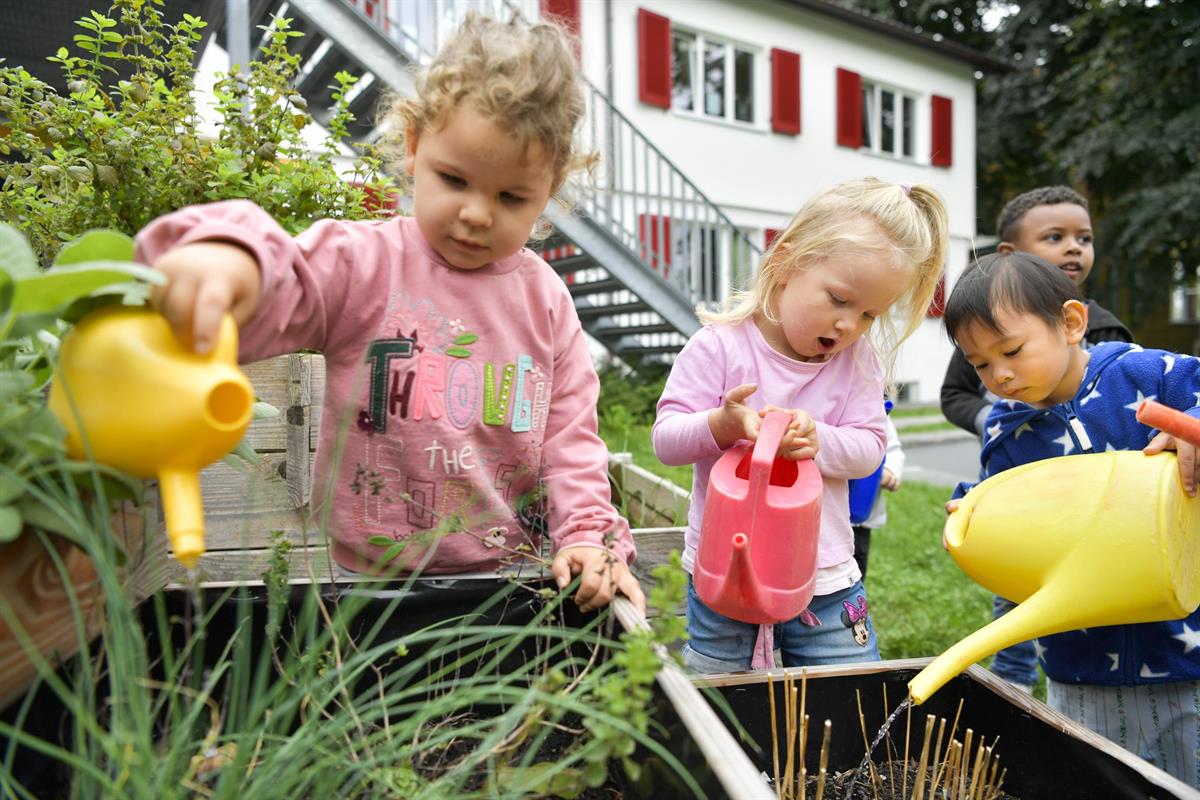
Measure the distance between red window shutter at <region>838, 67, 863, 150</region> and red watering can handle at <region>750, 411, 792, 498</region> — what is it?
38.3 ft

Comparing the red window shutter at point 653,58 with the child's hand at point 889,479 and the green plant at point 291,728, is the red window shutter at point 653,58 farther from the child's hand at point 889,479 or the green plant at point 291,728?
the green plant at point 291,728

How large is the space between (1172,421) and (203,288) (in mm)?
1092

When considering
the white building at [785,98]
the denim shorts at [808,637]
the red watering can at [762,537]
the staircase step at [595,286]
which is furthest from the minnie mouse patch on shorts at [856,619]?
the white building at [785,98]

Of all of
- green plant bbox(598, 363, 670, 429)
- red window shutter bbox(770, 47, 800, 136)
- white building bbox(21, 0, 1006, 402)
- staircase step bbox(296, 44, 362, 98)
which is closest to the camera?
staircase step bbox(296, 44, 362, 98)

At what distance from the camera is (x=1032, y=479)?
111 cm

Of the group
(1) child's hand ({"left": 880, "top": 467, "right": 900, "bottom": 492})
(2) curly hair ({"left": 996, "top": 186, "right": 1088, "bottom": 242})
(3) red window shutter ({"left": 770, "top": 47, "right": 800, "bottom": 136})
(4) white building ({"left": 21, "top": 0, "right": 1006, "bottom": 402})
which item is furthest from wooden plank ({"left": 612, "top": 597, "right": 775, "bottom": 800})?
(3) red window shutter ({"left": 770, "top": 47, "right": 800, "bottom": 136})

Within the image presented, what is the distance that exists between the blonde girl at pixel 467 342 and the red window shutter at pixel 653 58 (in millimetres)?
8914

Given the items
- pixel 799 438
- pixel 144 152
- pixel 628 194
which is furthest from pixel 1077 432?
pixel 628 194

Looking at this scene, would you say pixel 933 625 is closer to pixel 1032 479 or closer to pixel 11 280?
pixel 1032 479

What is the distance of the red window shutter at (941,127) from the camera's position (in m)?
12.8

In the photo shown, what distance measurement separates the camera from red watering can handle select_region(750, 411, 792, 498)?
3.75 feet

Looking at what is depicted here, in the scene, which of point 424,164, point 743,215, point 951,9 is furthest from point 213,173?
point 951,9

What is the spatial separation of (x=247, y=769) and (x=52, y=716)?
201 millimetres

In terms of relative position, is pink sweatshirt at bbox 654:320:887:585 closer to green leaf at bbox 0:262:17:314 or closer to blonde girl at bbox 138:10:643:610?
blonde girl at bbox 138:10:643:610
